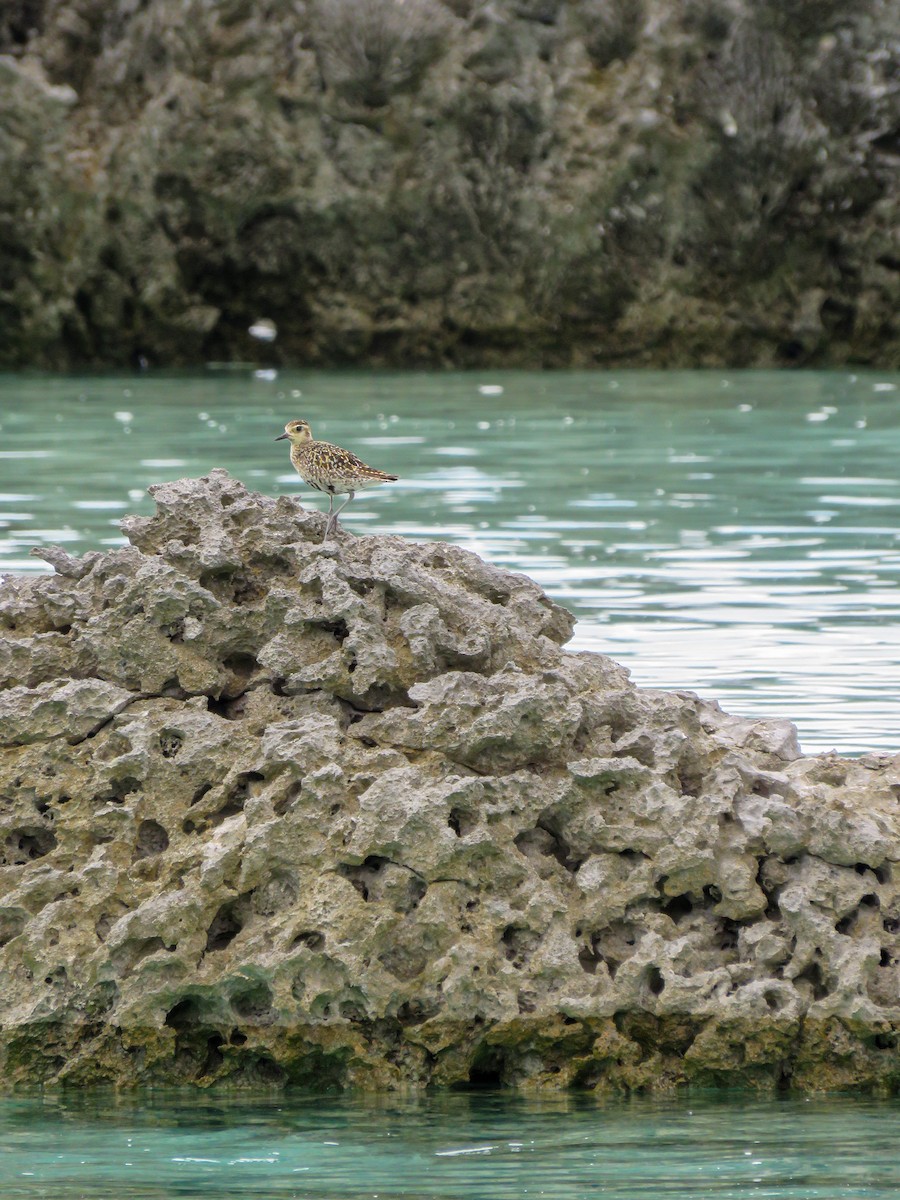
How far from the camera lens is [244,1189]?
13.3 feet

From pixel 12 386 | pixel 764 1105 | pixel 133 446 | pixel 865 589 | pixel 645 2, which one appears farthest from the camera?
pixel 645 2

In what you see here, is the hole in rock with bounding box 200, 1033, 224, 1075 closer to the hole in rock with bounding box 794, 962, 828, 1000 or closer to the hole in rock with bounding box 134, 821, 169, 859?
the hole in rock with bounding box 134, 821, 169, 859

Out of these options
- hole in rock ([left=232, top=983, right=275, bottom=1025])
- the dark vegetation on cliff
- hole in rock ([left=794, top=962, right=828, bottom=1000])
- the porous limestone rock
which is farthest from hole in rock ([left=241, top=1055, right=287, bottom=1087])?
the dark vegetation on cliff

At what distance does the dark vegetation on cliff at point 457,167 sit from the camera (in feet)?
76.4

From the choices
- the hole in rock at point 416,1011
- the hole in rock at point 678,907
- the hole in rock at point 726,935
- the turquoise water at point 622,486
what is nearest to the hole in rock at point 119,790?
the hole in rock at point 416,1011

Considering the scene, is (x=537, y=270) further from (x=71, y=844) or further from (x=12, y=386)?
(x=71, y=844)

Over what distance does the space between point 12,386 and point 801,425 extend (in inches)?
338

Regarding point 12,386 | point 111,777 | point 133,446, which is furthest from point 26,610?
point 12,386

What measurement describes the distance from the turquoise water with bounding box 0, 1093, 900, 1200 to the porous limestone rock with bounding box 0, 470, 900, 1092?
11cm

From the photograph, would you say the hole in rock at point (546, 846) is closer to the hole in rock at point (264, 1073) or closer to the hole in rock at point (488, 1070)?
the hole in rock at point (488, 1070)

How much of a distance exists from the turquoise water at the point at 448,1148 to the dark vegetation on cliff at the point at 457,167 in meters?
19.7

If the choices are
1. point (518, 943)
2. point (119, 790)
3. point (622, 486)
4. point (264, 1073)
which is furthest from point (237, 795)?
point (622, 486)

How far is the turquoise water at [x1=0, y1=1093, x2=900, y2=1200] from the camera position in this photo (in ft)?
13.3

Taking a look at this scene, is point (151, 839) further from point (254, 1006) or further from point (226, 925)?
point (254, 1006)
